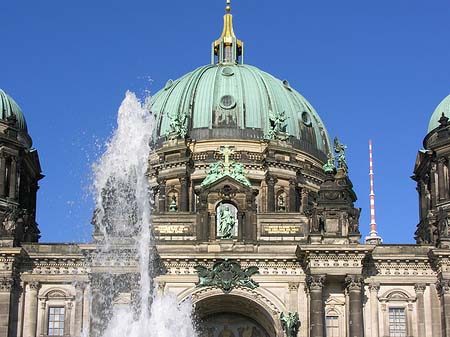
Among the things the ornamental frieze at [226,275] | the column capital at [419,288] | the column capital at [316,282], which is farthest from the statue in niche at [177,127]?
the column capital at [419,288]

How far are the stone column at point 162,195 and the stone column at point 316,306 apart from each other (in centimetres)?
1341

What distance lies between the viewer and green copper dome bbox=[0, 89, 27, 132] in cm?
6538

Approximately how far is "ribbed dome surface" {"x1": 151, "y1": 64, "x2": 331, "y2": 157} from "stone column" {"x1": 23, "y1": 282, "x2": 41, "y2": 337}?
17826 mm

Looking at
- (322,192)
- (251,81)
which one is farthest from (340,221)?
(251,81)

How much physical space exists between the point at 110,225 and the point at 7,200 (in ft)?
20.2

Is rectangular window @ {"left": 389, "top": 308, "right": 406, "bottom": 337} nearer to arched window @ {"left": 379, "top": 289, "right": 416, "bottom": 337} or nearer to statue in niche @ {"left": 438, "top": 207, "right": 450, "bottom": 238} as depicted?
arched window @ {"left": 379, "top": 289, "right": 416, "bottom": 337}

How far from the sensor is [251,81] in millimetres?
77812

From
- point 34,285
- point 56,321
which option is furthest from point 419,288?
point 34,285

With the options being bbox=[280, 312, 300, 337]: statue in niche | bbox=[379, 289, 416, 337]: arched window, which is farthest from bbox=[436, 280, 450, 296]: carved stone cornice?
bbox=[280, 312, 300, 337]: statue in niche

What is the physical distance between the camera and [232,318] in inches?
2589

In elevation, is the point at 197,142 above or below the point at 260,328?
above

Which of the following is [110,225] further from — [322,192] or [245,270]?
[322,192]

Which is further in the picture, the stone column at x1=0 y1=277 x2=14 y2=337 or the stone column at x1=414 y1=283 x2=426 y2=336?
the stone column at x1=414 y1=283 x2=426 y2=336

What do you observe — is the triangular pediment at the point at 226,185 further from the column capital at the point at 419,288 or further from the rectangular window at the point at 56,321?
the column capital at the point at 419,288
